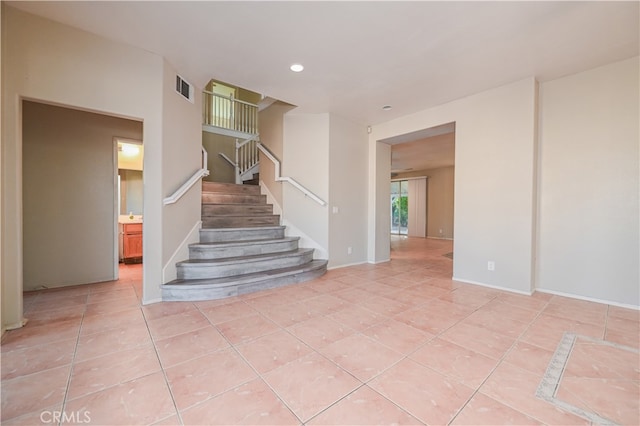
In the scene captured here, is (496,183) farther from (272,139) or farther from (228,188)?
(228,188)

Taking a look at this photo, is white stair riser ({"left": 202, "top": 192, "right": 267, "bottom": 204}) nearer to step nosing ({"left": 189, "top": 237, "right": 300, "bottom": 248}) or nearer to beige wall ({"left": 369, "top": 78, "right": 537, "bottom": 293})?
step nosing ({"left": 189, "top": 237, "right": 300, "bottom": 248})

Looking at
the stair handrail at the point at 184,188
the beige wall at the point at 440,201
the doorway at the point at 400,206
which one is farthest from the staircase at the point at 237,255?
the doorway at the point at 400,206

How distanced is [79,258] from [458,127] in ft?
19.2

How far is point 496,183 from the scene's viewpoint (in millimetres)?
3582

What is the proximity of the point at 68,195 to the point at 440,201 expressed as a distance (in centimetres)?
1032

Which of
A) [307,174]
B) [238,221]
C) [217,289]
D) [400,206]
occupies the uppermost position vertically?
[307,174]

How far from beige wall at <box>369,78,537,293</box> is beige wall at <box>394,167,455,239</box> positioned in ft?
20.4

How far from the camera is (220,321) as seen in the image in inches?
98.9

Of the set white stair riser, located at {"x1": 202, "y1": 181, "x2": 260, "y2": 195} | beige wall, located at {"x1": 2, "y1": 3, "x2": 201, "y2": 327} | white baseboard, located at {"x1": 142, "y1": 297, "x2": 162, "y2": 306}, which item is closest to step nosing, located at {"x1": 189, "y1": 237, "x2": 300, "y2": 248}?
beige wall, located at {"x1": 2, "y1": 3, "x2": 201, "y2": 327}

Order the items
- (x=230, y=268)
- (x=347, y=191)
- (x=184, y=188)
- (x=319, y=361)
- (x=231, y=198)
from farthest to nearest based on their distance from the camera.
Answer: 1. (x=231, y=198)
2. (x=347, y=191)
3. (x=230, y=268)
4. (x=184, y=188)
5. (x=319, y=361)

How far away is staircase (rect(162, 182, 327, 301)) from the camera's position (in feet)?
10.5

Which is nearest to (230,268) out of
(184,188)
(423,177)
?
(184,188)

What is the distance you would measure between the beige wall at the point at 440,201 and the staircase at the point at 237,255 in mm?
7112

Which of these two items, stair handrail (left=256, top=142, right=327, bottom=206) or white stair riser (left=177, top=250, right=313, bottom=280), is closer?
white stair riser (left=177, top=250, right=313, bottom=280)
